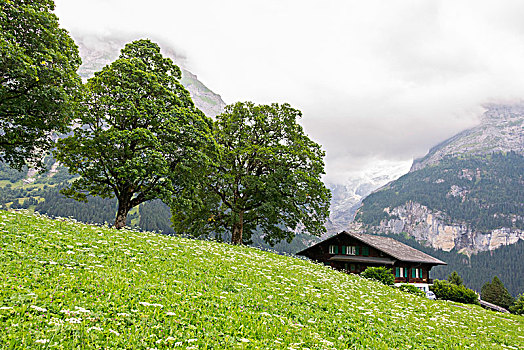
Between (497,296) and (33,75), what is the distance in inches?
4401

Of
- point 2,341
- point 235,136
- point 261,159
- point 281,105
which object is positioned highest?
point 281,105

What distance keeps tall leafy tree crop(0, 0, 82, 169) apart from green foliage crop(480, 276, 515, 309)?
10856 centimetres

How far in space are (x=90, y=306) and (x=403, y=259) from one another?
47.6 metres

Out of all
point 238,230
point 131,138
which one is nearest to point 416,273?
point 238,230

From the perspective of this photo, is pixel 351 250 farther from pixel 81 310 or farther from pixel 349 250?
pixel 81 310

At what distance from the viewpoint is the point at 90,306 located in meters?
6.57

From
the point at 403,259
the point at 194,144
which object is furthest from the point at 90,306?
the point at 403,259

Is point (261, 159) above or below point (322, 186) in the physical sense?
above

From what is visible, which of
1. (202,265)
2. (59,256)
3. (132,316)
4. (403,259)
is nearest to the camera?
(132,316)

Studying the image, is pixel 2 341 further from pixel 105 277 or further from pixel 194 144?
pixel 194 144

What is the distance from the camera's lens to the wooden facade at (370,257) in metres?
47.7

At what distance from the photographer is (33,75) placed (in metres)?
17.9

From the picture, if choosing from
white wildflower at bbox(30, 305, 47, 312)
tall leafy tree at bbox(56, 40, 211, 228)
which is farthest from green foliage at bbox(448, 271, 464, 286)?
white wildflower at bbox(30, 305, 47, 312)

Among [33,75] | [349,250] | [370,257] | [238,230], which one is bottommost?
[370,257]
